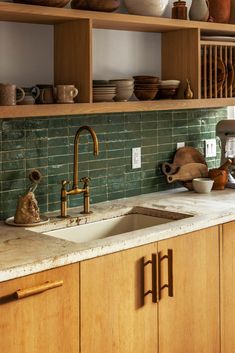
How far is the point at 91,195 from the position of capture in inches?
126

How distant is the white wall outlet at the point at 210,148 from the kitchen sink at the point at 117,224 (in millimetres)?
875

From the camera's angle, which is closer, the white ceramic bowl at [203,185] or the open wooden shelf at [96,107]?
the open wooden shelf at [96,107]

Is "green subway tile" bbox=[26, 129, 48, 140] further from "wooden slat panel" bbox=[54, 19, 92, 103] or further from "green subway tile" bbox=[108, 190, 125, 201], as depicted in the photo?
"green subway tile" bbox=[108, 190, 125, 201]

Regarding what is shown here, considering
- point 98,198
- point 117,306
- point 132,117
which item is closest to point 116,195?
point 98,198

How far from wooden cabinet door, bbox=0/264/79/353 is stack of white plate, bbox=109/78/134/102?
3.27 feet

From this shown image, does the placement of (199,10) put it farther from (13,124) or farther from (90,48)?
(13,124)

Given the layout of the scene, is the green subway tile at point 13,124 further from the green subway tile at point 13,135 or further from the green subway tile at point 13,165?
the green subway tile at point 13,165

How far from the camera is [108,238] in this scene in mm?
2473

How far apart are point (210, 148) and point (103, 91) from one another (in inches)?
46.7

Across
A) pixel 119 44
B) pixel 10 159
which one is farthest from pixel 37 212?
pixel 119 44

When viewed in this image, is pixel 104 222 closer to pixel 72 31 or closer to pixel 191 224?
pixel 191 224

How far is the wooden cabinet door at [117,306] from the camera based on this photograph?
2.34 m

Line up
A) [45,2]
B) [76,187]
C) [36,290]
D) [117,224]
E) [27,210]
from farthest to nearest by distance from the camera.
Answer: [117,224] < [76,187] < [27,210] < [45,2] < [36,290]

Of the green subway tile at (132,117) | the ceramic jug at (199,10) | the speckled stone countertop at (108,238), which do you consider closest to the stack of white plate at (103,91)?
the green subway tile at (132,117)
